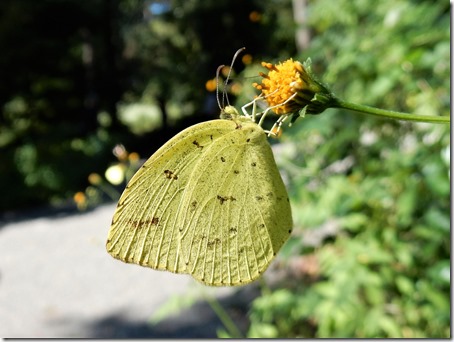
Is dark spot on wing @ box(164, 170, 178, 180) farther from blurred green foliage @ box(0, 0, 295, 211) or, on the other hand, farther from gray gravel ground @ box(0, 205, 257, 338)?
blurred green foliage @ box(0, 0, 295, 211)

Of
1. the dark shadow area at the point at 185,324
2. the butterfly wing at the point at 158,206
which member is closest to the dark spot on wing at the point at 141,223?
the butterfly wing at the point at 158,206

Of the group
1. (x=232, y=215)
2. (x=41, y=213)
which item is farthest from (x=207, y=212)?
(x=41, y=213)

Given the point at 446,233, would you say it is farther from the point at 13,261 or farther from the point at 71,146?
the point at 71,146

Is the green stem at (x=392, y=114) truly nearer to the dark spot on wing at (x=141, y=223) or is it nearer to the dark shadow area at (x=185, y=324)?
the dark spot on wing at (x=141, y=223)

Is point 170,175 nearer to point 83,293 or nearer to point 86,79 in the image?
point 83,293

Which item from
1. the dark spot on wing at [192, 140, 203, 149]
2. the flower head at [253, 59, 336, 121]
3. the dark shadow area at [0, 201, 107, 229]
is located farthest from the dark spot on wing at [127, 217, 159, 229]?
the dark shadow area at [0, 201, 107, 229]

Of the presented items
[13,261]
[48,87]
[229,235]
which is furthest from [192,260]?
[48,87]
